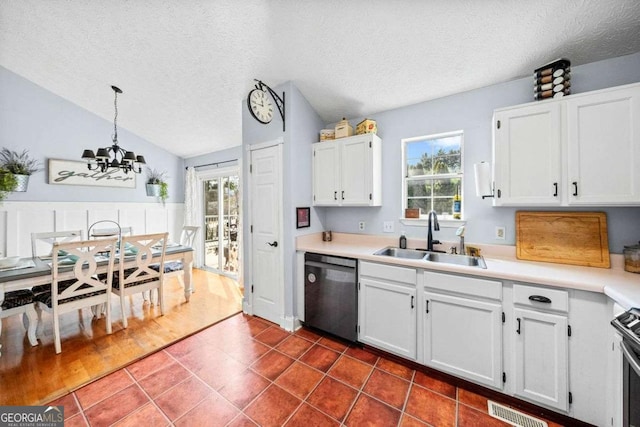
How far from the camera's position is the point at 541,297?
147 cm

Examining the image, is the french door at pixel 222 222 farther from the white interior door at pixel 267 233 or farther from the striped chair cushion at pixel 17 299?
the striped chair cushion at pixel 17 299

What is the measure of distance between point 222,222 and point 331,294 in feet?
10.4

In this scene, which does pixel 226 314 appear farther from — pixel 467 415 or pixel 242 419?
pixel 467 415

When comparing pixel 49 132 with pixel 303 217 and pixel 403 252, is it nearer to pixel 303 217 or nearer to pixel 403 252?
pixel 303 217

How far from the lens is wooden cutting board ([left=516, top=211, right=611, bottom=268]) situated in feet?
5.71

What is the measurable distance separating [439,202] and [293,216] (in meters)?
1.56

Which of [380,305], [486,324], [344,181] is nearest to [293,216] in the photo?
[344,181]

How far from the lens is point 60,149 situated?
12.0ft

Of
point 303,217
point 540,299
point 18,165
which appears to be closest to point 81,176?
point 18,165

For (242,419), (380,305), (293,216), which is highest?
(293,216)

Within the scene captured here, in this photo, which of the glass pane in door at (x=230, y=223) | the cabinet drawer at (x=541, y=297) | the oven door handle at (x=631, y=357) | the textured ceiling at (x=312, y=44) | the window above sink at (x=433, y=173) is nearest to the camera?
the oven door handle at (x=631, y=357)

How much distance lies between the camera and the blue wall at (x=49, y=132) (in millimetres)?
3248

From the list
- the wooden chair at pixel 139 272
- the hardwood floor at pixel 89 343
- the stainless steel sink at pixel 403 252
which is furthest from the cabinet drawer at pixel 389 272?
the wooden chair at pixel 139 272

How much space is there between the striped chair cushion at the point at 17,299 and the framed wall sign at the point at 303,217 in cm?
263
